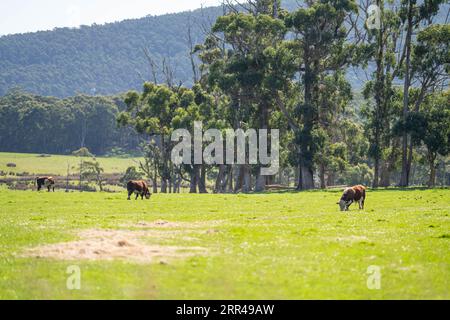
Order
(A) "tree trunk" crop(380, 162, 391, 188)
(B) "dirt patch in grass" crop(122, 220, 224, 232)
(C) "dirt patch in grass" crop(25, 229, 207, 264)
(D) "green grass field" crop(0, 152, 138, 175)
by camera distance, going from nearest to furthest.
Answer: (C) "dirt patch in grass" crop(25, 229, 207, 264) < (B) "dirt patch in grass" crop(122, 220, 224, 232) < (A) "tree trunk" crop(380, 162, 391, 188) < (D) "green grass field" crop(0, 152, 138, 175)

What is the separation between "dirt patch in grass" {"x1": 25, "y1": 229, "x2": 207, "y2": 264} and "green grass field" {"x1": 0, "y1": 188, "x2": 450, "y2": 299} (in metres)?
0.13

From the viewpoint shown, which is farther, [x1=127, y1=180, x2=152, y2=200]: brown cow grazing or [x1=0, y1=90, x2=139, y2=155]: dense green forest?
[x1=0, y1=90, x2=139, y2=155]: dense green forest

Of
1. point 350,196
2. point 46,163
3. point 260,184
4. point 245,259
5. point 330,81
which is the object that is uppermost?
point 330,81

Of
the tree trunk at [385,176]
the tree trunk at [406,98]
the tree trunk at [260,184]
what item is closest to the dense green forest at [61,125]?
the tree trunk at [260,184]

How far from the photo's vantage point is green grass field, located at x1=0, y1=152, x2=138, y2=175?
139 m

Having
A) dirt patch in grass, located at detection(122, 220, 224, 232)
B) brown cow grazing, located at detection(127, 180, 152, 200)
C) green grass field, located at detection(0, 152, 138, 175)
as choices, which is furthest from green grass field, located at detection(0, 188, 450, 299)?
green grass field, located at detection(0, 152, 138, 175)

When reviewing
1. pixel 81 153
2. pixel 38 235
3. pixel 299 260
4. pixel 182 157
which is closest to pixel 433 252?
pixel 299 260

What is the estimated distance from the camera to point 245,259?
18516mm

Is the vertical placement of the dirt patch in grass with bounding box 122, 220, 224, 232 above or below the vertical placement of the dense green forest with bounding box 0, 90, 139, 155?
below

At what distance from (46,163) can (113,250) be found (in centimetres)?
13606

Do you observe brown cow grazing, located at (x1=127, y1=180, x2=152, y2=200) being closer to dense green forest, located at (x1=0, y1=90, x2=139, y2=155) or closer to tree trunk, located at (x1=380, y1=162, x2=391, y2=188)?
tree trunk, located at (x1=380, y1=162, x2=391, y2=188)

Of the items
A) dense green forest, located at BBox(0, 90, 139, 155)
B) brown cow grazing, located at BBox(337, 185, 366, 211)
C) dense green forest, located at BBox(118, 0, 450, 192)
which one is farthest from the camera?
dense green forest, located at BBox(0, 90, 139, 155)

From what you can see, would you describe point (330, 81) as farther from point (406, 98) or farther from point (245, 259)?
point (245, 259)

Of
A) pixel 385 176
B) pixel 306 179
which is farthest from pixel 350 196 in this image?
pixel 385 176
